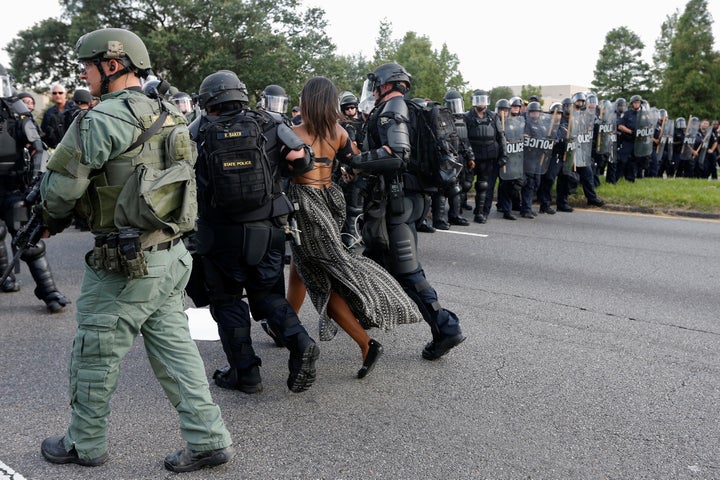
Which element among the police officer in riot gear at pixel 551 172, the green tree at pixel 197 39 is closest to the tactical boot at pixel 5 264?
the police officer in riot gear at pixel 551 172

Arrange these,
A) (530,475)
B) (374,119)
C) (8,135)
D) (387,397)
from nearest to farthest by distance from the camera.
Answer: (530,475) → (387,397) → (374,119) → (8,135)

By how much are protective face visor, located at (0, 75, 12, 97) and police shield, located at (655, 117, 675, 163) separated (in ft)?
47.8

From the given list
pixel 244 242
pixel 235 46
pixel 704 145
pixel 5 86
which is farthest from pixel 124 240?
pixel 235 46

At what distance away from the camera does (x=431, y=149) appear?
4.42 m

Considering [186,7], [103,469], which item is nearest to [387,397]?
[103,469]

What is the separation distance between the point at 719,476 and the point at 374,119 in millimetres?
2748

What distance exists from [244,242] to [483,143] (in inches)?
293

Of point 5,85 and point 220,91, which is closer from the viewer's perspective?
point 220,91

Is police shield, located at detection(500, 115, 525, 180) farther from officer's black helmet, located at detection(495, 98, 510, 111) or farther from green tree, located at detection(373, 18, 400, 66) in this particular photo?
green tree, located at detection(373, 18, 400, 66)

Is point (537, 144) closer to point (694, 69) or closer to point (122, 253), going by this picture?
point (122, 253)

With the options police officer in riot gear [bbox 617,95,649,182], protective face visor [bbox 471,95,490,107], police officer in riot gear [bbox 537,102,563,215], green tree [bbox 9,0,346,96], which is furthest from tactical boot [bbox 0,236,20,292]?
green tree [bbox 9,0,346,96]

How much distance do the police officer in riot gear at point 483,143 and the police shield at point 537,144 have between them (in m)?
0.76

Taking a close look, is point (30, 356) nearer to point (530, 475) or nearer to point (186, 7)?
point (530, 475)

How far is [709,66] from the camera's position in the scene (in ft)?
105
